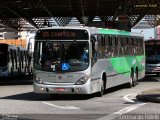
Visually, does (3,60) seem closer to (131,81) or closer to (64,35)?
(131,81)

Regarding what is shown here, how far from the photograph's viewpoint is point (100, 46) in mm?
20875

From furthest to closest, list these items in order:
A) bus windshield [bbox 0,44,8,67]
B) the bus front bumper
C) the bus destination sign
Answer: bus windshield [bbox 0,44,8,67] → the bus destination sign → the bus front bumper

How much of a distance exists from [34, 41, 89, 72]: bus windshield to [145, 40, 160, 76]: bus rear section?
21.0 metres

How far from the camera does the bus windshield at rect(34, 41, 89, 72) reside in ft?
62.6

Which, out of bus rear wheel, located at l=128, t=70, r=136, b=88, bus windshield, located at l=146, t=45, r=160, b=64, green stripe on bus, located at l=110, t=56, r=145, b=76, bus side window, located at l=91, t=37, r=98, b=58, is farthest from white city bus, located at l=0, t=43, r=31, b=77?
bus side window, located at l=91, t=37, r=98, b=58

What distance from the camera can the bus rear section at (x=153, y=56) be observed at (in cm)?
3969

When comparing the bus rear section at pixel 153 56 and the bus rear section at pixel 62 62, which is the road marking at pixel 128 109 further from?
the bus rear section at pixel 153 56

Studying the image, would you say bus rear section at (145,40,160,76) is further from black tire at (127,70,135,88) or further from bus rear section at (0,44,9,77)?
black tire at (127,70,135,88)

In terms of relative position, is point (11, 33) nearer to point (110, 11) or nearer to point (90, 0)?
point (110, 11)

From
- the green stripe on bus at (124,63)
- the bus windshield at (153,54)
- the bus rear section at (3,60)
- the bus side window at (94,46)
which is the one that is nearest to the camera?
the bus side window at (94,46)

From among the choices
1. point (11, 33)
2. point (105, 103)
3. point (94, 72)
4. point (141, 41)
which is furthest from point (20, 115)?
point (11, 33)

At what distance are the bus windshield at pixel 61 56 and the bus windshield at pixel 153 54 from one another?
21319 mm

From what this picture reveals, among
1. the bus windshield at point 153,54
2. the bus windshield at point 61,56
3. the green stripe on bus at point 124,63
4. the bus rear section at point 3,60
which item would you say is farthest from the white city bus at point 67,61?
the bus rear section at point 3,60

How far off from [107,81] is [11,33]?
67.7 m
